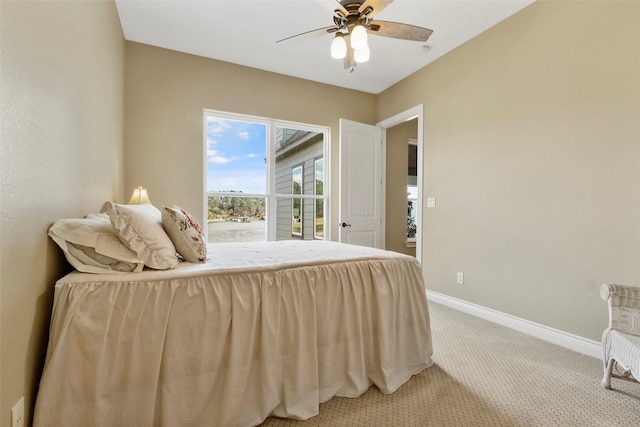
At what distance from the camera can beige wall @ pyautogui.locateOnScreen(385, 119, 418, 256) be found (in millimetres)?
4691

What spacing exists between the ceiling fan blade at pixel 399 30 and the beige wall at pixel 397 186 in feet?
8.42

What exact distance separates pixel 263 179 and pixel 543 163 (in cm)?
307

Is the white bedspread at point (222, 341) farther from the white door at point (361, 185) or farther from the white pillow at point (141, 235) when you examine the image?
the white door at point (361, 185)

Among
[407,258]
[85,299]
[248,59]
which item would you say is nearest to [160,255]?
[85,299]

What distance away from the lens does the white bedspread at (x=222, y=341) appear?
115 cm

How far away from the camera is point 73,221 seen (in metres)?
1.32

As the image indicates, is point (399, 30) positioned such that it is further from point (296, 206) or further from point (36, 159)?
point (296, 206)

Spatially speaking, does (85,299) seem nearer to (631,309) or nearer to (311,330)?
(311,330)

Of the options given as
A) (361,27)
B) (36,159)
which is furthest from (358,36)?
(36,159)

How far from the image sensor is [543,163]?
2473 mm

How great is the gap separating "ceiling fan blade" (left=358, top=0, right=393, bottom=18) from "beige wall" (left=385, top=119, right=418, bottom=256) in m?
2.88

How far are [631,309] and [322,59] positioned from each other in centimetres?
357

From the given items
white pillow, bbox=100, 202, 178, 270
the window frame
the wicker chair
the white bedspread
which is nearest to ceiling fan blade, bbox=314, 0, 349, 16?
the white bedspread

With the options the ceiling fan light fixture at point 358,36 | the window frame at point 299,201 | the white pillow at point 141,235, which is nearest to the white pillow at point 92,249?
the white pillow at point 141,235
